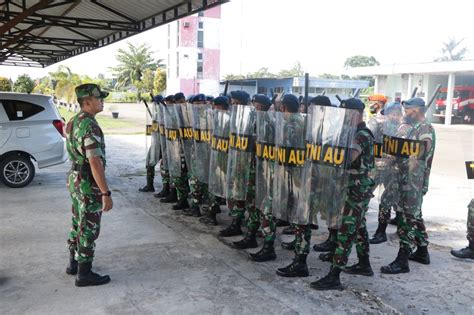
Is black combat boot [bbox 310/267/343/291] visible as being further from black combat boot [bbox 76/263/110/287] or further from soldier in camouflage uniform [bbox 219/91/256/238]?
black combat boot [bbox 76/263/110/287]

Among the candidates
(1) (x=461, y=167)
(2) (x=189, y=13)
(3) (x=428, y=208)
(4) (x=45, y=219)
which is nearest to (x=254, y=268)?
(4) (x=45, y=219)

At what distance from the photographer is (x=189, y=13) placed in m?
6.90

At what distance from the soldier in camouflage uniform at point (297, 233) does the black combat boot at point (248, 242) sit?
2.47 ft

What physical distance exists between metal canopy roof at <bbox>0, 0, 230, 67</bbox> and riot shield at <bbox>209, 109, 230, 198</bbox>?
2237mm

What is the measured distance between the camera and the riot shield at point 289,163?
12.1ft

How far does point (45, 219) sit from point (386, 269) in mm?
4160

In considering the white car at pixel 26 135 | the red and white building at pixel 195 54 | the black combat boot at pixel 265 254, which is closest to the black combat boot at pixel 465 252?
the black combat boot at pixel 265 254

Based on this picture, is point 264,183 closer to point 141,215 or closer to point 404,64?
point 141,215

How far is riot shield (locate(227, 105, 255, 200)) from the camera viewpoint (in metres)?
4.29

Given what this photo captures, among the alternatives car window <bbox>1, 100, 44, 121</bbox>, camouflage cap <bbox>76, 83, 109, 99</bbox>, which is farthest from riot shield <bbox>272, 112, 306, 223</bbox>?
car window <bbox>1, 100, 44, 121</bbox>

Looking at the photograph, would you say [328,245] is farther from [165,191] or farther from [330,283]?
[165,191]

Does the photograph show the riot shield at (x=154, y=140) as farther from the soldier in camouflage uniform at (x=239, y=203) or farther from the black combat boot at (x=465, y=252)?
the black combat boot at (x=465, y=252)

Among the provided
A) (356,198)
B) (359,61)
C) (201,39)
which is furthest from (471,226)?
(359,61)

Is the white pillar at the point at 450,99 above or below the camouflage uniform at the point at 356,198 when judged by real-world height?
above
